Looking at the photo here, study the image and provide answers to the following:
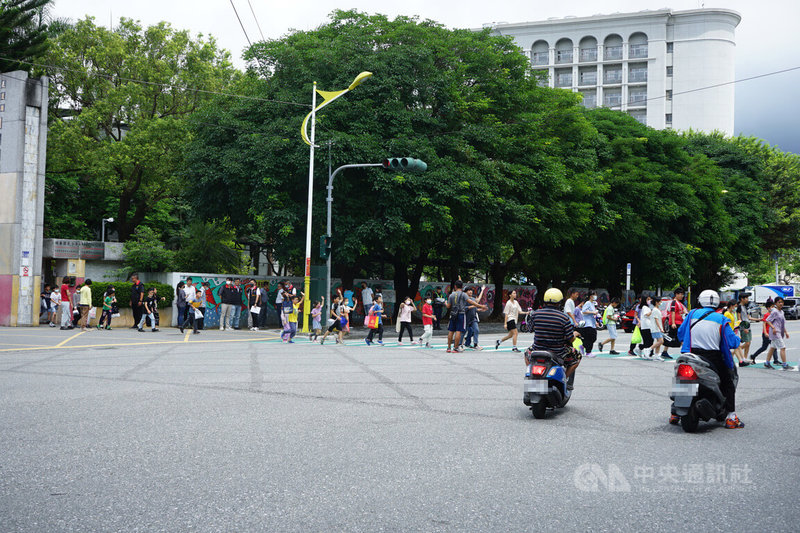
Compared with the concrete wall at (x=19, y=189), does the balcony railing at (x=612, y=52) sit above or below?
above

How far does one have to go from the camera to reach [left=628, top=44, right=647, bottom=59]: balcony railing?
81.4m

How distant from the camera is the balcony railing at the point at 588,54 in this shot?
83.9 metres

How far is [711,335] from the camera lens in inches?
317

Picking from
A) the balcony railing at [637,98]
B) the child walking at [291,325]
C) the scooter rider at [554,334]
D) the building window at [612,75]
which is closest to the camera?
the scooter rider at [554,334]

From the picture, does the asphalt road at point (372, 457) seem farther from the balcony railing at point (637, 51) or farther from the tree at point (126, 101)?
the balcony railing at point (637, 51)

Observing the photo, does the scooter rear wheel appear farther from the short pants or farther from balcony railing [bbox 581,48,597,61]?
balcony railing [bbox 581,48,597,61]

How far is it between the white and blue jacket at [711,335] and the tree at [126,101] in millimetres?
31381

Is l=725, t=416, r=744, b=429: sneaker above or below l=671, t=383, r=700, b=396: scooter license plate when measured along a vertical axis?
below

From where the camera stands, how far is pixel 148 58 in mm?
38781

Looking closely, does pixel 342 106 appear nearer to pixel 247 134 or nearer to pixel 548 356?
Result: pixel 247 134

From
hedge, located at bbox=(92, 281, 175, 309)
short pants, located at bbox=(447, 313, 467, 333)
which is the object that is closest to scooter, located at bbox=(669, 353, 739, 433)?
short pants, located at bbox=(447, 313, 467, 333)

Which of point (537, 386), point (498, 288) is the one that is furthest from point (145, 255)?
point (537, 386)

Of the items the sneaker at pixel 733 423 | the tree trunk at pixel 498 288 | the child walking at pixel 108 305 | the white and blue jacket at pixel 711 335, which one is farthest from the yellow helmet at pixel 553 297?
the tree trunk at pixel 498 288

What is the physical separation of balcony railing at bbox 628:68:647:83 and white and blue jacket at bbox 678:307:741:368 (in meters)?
80.5
